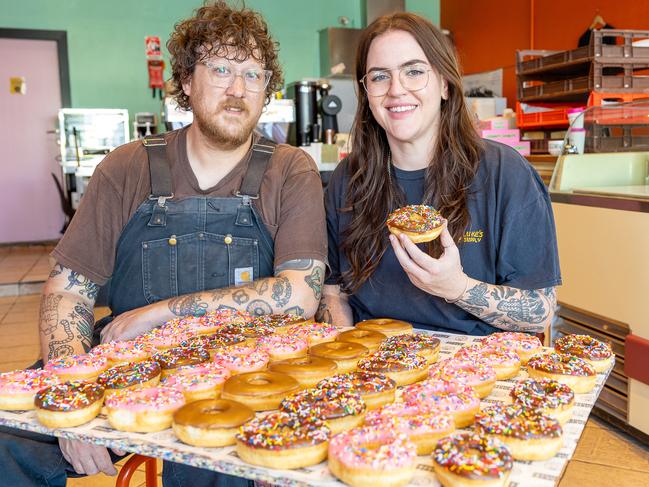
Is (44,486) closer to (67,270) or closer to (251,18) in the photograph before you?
(67,270)

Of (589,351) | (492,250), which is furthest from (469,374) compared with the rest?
(492,250)

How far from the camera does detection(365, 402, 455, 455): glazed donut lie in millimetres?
1219

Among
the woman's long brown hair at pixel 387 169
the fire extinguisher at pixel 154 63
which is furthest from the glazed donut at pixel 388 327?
the fire extinguisher at pixel 154 63

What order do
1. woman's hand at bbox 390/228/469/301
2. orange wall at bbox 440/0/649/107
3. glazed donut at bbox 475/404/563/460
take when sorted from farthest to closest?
orange wall at bbox 440/0/649/107 → woman's hand at bbox 390/228/469/301 → glazed donut at bbox 475/404/563/460

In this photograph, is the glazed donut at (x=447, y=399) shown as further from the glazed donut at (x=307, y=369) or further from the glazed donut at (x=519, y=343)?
the glazed donut at (x=519, y=343)

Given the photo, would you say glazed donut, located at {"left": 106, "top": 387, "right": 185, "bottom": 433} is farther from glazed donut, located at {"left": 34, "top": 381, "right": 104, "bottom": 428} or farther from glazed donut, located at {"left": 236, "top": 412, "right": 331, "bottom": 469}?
glazed donut, located at {"left": 236, "top": 412, "right": 331, "bottom": 469}

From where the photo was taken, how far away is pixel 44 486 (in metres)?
1.73

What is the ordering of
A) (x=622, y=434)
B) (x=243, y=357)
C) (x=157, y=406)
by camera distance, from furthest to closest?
(x=622, y=434), (x=243, y=357), (x=157, y=406)

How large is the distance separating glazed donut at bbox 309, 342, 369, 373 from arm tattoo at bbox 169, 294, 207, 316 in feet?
1.80

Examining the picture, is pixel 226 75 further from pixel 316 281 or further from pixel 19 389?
pixel 19 389

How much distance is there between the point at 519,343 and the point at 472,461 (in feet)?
2.24

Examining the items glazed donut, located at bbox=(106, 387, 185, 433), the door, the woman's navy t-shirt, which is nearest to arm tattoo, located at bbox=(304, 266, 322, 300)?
the woman's navy t-shirt

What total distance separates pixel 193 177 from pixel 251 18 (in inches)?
25.4

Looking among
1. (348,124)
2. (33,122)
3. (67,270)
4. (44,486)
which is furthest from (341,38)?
(44,486)
